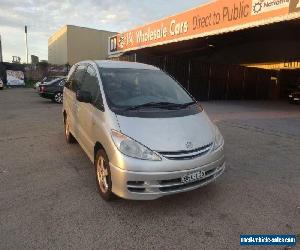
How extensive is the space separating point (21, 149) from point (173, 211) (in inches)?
161

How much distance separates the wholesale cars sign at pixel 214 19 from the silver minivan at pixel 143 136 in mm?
6737

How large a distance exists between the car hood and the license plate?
0.32m

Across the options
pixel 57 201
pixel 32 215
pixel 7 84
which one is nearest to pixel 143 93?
pixel 57 201

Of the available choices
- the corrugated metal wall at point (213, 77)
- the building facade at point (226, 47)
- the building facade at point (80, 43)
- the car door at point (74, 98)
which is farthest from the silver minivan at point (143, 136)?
the building facade at point (80, 43)

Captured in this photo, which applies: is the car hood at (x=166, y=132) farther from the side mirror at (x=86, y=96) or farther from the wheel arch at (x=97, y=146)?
the side mirror at (x=86, y=96)

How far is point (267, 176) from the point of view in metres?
5.02

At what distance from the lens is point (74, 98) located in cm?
562

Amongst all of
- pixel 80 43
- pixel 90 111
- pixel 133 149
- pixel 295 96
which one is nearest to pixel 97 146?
pixel 90 111

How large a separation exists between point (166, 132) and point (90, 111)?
1.44 metres

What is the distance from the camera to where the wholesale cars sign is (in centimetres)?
972

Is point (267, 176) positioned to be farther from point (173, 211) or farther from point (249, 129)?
point (249, 129)

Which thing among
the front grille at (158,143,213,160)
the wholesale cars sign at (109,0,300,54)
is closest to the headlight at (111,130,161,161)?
the front grille at (158,143,213,160)

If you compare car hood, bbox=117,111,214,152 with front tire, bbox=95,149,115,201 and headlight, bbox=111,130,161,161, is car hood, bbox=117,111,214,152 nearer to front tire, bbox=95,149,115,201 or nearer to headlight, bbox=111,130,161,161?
headlight, bbox=111,130,161,161

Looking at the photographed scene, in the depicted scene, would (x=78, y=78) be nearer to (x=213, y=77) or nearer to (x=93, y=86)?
(x=93, y=86)
